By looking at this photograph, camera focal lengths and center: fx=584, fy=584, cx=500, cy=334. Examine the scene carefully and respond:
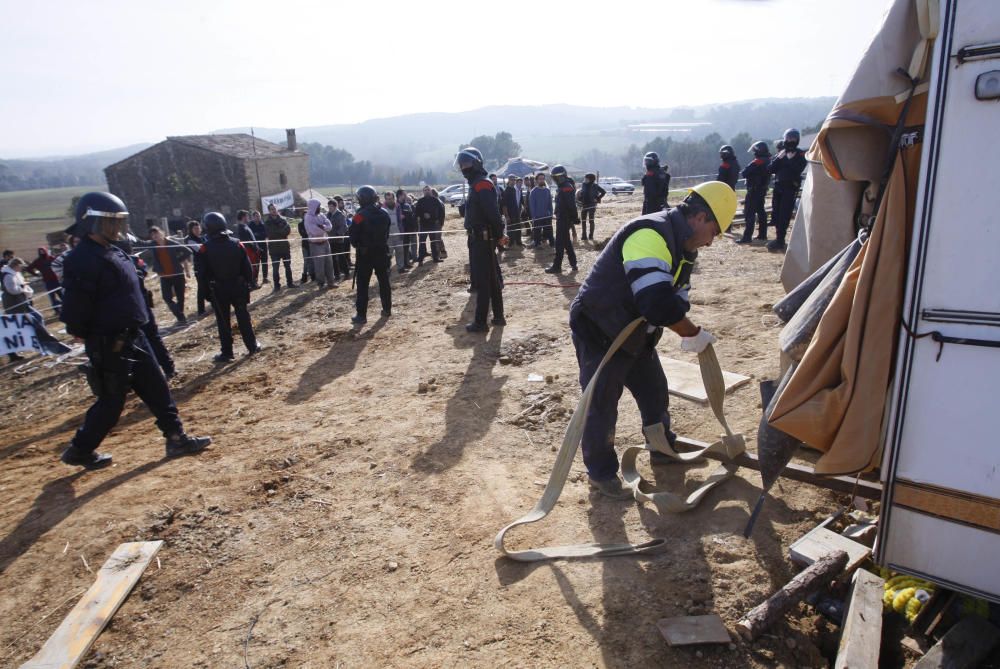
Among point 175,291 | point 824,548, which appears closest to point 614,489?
point 824,548

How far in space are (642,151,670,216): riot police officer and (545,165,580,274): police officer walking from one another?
1551mm

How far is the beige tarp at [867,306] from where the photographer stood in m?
2.28

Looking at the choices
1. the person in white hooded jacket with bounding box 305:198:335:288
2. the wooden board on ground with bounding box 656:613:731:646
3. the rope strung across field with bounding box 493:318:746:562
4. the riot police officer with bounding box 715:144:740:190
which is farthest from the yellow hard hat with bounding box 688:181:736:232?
the person in white hooded jacket with bounding box 305:198:335:288

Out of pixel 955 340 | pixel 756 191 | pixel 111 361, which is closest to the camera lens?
pixel 955 340

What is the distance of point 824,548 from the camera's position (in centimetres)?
288

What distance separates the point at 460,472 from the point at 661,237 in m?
2.17

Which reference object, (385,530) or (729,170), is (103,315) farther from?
(729,170)

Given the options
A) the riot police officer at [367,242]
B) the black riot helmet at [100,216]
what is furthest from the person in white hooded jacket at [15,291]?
the black riot helmet at [100,216]

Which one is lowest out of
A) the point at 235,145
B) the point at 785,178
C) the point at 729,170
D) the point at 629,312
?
the point at 629,312

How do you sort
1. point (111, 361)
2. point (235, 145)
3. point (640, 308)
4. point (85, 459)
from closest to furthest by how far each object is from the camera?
point (640, 308)
point (111, 361)
point (85, 459)
point (235, 145)

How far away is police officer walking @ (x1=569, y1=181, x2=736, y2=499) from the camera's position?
123 inches

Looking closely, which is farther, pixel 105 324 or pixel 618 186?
pixel 618 186

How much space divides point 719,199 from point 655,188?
8892mm

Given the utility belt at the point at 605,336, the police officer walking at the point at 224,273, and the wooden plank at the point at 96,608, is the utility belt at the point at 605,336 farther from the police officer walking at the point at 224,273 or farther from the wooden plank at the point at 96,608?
the police officer walking at the point at 224,273
